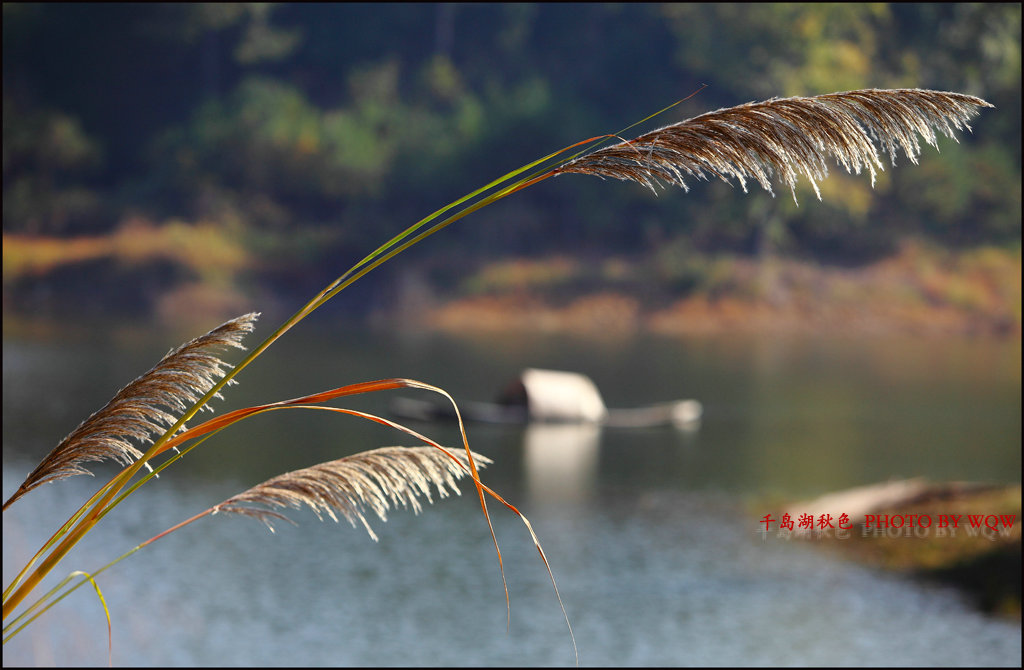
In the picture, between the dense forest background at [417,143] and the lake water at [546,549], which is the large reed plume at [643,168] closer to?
the lake water at [546,549]

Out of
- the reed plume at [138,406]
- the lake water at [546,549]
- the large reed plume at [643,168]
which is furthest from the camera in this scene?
the lake water at [546,549]

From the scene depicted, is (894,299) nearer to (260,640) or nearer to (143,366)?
(143,366)

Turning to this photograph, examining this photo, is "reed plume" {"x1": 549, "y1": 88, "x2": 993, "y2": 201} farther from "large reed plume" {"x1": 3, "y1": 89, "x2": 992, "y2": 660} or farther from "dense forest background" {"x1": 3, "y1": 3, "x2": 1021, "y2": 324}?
"dense forest background" {"x1": 3, "y1": 3, "x2": 1021, "y2": 324}

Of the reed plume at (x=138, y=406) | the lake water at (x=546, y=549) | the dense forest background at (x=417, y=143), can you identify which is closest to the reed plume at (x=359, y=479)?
the reed plume at (x=138, y=406)

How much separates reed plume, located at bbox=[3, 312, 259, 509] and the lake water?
752 centimetres

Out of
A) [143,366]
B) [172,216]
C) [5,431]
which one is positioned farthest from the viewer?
[172,216]

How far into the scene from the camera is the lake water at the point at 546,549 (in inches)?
400

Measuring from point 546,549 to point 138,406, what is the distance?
10957 millimetres

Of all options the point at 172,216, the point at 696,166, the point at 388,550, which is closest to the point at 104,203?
the point at 172,216

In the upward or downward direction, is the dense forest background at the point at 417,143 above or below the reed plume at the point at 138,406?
above

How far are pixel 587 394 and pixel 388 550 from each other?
8.66 metres

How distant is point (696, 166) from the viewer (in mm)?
2252

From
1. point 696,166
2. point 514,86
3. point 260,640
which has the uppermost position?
point 514,86

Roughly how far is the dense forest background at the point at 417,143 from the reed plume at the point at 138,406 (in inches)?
1503
